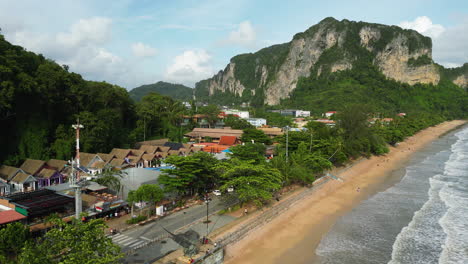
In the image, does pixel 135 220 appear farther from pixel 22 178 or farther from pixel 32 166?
pixel 32 166

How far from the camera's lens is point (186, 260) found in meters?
16.8

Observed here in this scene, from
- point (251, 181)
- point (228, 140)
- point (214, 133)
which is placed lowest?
point (251, 181)

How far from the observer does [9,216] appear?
18688mm

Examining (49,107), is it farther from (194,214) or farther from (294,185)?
(294,185)

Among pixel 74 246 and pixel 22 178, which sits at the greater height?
pixel 74 246

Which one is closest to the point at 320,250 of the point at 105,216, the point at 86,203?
the point at 105,216

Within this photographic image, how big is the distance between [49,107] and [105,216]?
23406 mm

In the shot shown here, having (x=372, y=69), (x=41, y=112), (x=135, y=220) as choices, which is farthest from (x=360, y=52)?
(x=135, y=220)

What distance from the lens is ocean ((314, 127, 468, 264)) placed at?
2034 centimetres

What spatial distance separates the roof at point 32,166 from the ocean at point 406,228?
97.2ft

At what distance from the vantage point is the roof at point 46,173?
1234 inches

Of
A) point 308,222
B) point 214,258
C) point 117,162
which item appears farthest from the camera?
point 117,162

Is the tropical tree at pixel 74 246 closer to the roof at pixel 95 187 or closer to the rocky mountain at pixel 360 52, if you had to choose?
the roof at pixel 95 187

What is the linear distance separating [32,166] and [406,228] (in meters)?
37.8
